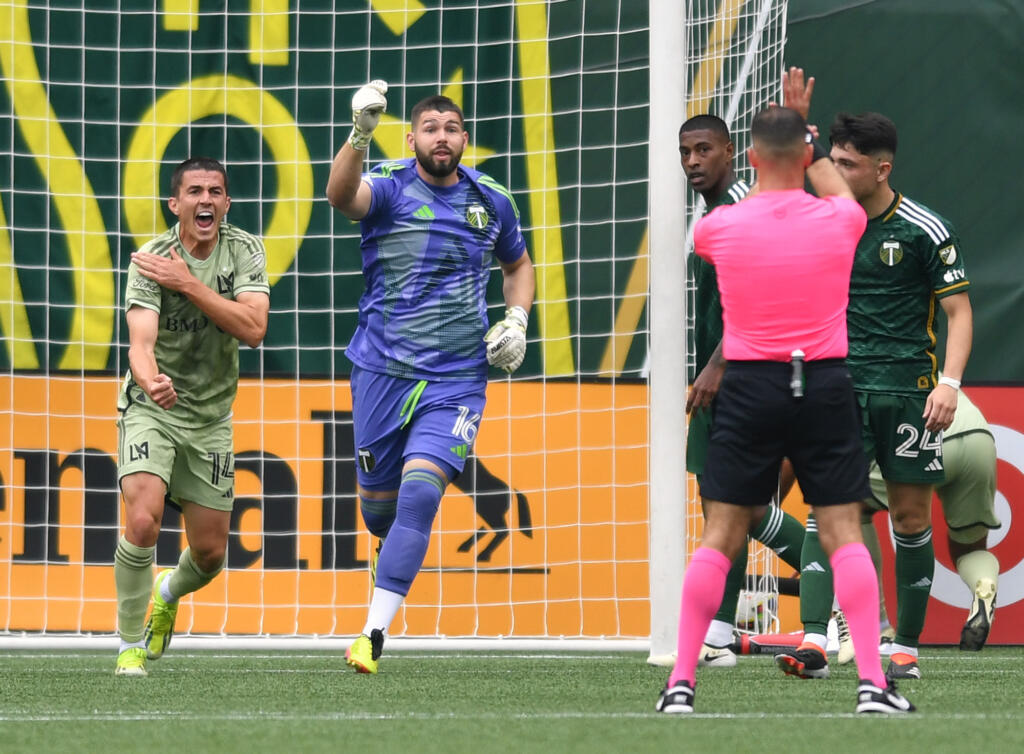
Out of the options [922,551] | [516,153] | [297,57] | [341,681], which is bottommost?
[341,681]

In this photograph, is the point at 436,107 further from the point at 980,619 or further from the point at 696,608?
the point at 980,619

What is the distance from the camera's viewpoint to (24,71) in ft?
30.9

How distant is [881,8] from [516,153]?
83.0 inches

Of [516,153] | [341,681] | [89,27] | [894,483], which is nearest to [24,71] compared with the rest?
[89,27]

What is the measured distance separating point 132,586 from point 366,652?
957 millimetres

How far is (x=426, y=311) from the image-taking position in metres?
6.07

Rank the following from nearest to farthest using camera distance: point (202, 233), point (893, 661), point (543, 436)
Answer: point (893, 661) < point (202, 233) < point (543, 436)

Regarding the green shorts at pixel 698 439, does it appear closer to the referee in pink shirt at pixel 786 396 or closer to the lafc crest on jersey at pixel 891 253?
the lafc crest on jersey at pixel 891 253

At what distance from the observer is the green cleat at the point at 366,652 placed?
5578mm

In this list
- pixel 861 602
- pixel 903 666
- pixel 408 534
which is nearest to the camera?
pixel 861 602

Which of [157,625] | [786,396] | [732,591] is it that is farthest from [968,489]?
[786,396]

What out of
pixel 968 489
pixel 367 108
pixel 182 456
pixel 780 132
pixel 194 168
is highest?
pixel 367 108

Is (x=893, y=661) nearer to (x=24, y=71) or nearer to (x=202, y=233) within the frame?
(x=202, y=233)

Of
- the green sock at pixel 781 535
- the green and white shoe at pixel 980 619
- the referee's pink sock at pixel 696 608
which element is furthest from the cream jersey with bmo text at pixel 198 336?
the green and white shoe at pixel 980 619
